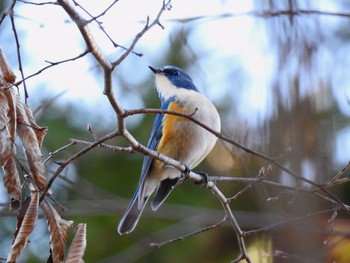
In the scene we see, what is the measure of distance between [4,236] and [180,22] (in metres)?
2.72

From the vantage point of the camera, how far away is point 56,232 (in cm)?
284

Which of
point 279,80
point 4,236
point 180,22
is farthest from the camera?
point 4,236

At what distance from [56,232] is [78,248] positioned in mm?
129

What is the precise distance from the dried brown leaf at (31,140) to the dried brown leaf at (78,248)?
0.23m

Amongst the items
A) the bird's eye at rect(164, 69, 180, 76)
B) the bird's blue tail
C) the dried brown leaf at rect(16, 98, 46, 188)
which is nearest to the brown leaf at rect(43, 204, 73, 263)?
the dried brown leaf at rect(16, 98, 46, 188)

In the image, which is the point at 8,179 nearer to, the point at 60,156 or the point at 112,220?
the point at 60,156

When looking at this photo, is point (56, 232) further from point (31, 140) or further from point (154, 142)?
point (154, 142)

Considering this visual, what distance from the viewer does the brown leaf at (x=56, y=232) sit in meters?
2.79

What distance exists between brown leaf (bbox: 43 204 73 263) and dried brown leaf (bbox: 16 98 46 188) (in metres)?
0.13

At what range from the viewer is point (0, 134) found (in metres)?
2.84

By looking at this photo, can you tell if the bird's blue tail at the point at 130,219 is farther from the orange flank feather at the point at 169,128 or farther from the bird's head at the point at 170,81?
the bird's head at the point at 170,81

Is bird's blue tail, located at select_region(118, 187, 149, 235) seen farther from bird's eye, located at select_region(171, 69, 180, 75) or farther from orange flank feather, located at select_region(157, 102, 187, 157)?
bird's eye, located at select_region(171, 69, 180, 75)

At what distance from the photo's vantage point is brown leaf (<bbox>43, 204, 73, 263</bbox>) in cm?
279

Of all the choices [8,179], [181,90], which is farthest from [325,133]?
[181,90]
